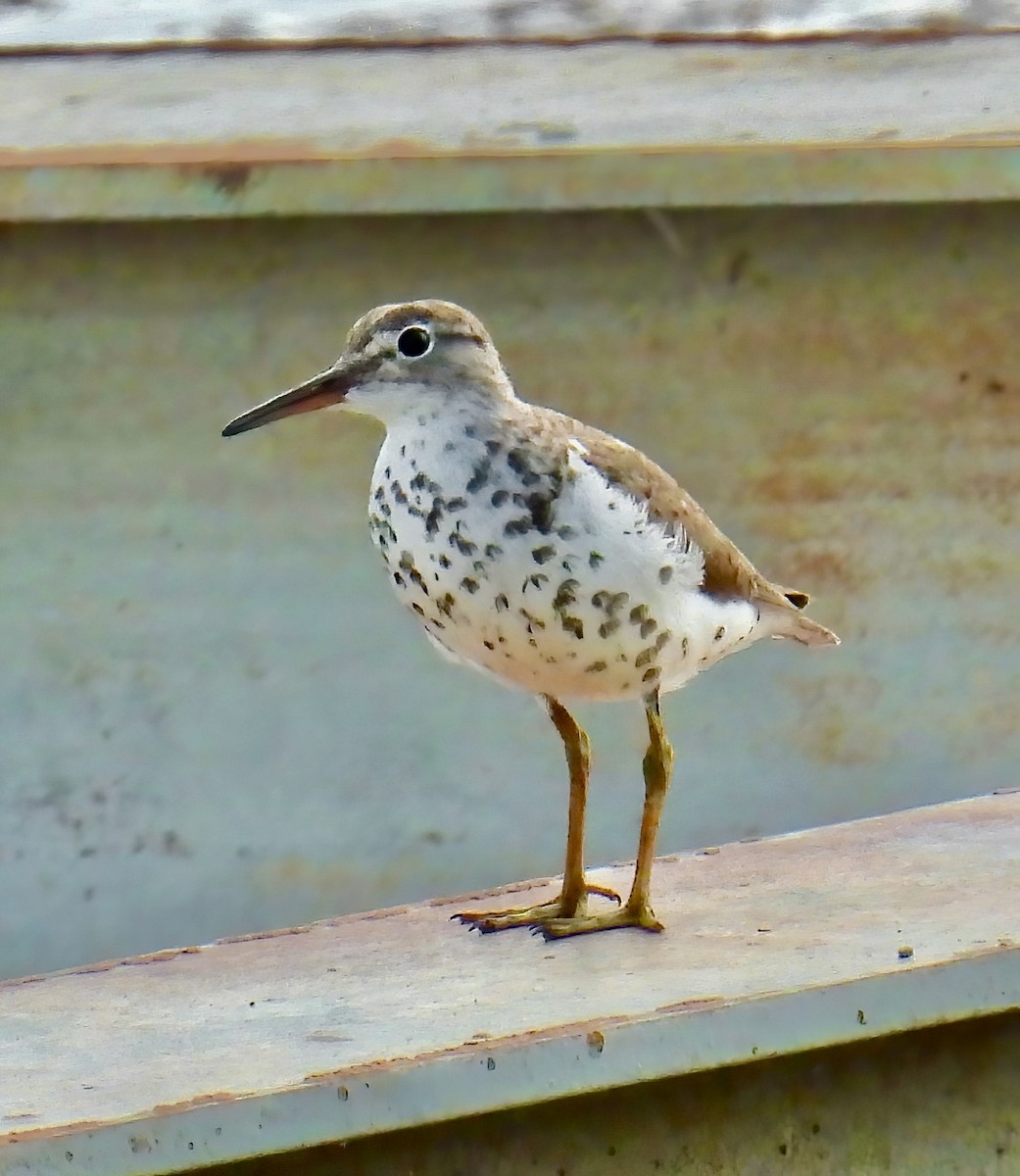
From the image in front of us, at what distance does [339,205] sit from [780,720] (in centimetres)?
193

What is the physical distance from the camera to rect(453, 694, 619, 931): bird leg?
400 centimetres

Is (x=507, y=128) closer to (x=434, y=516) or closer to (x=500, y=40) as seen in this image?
(x=500, y=40)

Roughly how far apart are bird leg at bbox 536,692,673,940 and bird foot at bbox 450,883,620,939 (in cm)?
2

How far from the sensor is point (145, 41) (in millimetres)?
5969

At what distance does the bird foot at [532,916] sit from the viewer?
3.97m

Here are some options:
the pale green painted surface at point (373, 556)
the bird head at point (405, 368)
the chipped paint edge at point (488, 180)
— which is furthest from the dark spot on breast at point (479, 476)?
the pale green painted surface at point (373, 556)

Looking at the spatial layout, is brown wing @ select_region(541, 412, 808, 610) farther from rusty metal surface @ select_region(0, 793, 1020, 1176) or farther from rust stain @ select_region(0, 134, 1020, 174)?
rust stain @ select_region(0, 134, 1020, 174)

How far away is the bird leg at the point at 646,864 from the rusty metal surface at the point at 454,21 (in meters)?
2.96

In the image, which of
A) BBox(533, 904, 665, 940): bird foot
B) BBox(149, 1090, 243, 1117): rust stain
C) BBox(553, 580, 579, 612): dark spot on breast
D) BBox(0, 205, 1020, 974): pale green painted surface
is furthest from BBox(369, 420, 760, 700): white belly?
BBox(0, 205, 1020, 974): pale green painted surface

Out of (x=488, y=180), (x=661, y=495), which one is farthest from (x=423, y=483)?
(x=488, y=180)

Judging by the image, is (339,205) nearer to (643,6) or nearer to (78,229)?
(78,229)

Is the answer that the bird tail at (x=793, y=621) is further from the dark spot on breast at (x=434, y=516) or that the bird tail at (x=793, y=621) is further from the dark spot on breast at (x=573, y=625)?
the dark spot on breast at (x=434, y=516)

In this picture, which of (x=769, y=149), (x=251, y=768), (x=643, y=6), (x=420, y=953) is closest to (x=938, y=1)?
(x=643, y=6)

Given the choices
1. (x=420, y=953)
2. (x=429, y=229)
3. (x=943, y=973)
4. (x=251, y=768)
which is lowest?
(x=251, y=768)
